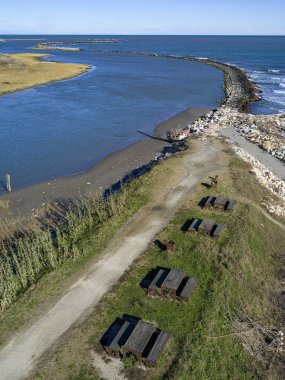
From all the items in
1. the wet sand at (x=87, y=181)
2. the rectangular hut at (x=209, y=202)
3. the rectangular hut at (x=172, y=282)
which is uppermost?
the rectangular hut at (x=209, y=202)

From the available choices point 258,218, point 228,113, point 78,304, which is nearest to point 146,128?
point 228,113

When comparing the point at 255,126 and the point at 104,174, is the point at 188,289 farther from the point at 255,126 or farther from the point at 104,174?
the point at 255,126

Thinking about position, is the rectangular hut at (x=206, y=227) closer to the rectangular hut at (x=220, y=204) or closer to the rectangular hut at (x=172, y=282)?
the rectangular hut at (x=220, y=204)

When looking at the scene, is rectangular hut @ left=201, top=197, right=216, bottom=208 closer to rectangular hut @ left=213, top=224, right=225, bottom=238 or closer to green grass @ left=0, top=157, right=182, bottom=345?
rectangular hut @ left=213, top=224, right=225, bottom=238

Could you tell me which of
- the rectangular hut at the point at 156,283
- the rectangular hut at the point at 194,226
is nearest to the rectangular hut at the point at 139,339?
the rectangular hut at the point at 156,283

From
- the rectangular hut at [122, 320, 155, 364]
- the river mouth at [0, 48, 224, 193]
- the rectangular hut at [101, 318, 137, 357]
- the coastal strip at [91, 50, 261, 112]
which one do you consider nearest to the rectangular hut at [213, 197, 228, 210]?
the rectangular hut at [101, 318, 137, 357]

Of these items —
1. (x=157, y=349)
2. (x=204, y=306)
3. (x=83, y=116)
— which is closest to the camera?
(x=157, y=349)

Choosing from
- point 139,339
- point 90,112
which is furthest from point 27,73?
point 139,339

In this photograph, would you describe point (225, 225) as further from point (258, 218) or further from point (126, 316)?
point (126, 316)

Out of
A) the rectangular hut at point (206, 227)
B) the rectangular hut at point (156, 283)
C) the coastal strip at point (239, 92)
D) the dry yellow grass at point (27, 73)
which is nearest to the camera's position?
the rectangular hut at point (156, 283)
